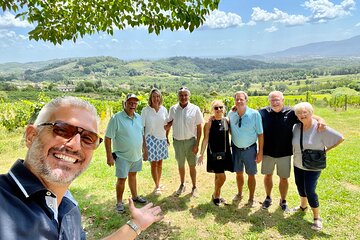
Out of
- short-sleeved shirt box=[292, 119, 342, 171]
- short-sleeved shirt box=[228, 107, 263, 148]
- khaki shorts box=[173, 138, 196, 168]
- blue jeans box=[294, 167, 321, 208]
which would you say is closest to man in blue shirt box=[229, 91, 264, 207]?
short-sleeved shirt box=[228, 107, 263, 148]

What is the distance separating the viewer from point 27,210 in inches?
47.3

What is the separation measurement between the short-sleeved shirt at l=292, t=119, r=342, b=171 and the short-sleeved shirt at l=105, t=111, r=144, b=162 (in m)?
2.56

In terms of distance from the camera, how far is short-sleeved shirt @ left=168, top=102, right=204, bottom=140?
5367 mm

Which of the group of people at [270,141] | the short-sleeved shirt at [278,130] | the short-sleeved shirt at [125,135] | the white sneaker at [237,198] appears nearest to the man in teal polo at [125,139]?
the short-sleeved shirt at [125,135]

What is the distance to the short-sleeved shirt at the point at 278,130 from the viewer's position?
15.0ft

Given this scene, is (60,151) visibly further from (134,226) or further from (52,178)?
(134,226)

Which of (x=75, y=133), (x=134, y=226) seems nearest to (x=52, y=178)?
(x=75, y=133)

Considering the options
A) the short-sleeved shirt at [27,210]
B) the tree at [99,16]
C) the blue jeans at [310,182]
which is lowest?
the blue jeans at [310,182]

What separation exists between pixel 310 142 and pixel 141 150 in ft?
9.08

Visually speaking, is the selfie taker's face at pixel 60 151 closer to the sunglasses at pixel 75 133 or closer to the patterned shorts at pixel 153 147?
the sunglasses at pixel 75 133

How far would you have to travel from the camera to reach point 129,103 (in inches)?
191

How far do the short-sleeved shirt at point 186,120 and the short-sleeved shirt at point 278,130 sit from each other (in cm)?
118

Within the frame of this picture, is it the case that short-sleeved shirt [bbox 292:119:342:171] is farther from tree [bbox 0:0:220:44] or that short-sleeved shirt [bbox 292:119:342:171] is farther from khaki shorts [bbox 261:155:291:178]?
tree [bbox 0:0:220:44]

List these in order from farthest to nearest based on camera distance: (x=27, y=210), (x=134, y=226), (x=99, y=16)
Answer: (x=99, y=16)
(x=134, y=226)
(x=27, y=210)
